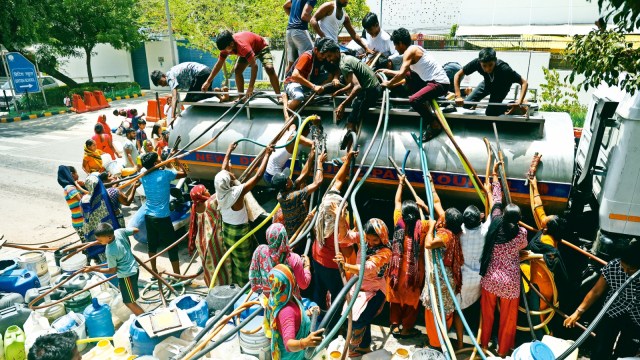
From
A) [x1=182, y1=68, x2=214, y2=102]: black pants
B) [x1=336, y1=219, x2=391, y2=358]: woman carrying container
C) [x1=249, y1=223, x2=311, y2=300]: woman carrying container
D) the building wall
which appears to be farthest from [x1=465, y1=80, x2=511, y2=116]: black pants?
the building wall

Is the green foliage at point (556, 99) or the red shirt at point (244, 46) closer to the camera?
the red shirt at point (244, 46)

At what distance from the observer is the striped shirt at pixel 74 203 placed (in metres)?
6.70

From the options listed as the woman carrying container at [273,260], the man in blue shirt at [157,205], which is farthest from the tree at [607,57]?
the man in blue shirt at [157,205]

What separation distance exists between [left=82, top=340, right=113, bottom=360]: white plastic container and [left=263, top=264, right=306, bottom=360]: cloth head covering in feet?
5.78

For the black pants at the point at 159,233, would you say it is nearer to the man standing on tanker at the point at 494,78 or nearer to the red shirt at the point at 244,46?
the red shirt at the point at 244,46

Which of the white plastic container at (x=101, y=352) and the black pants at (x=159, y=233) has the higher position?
the black pants at (x=159, y=233)

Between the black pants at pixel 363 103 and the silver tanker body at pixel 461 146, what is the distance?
0.64 feet

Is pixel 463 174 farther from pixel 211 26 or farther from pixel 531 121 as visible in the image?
pixel 211 26

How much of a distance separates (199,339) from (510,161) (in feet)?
13.1

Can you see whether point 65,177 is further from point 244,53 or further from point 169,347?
point 169,347

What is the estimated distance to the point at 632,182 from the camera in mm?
4887

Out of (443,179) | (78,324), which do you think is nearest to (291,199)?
(443,179)

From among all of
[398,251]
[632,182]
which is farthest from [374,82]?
[632,182]

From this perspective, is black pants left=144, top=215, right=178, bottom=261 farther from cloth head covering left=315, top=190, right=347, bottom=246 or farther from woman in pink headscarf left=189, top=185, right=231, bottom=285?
cloth head covering left=315, top=190, right=347, bottom=246
